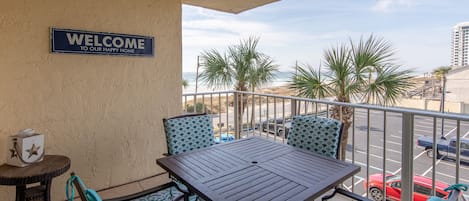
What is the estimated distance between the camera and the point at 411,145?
2082mm

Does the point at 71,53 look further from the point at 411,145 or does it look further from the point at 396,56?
the point at 396,56

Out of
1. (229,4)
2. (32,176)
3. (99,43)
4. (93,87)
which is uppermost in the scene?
(229,4)

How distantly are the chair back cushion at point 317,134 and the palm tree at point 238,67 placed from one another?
3.28 m

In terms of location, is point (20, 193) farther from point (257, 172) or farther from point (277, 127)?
point (277, 127)

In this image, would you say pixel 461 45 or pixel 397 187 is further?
pixel 461 45

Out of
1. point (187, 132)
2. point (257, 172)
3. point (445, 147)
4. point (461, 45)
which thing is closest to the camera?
point (257, 172)

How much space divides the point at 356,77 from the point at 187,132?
9.36 ft

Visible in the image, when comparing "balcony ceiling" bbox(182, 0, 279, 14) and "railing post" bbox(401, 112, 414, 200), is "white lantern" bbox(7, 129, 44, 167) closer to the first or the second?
"balcony ceiling" bbox(182, 0, 279, 14)

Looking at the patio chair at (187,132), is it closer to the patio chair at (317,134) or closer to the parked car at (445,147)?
the patio chair at (317,134)

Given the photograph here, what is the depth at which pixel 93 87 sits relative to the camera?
271 centimetres

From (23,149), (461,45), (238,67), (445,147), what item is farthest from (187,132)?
(461,45)

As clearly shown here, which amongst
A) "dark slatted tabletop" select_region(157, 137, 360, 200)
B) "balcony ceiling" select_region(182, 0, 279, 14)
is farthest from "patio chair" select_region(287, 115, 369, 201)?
"balcony ceiling" select_region(182, 0, 279, 14)

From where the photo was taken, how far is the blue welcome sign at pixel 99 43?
2.46 metres


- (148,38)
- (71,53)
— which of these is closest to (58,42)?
(71,53)
